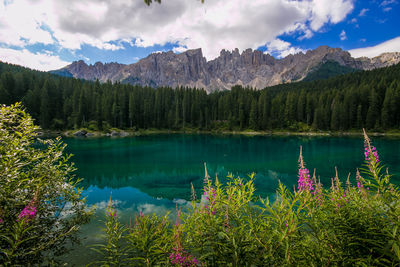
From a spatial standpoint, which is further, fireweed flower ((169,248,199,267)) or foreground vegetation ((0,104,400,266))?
fireweed flower ((169,248,199,267))

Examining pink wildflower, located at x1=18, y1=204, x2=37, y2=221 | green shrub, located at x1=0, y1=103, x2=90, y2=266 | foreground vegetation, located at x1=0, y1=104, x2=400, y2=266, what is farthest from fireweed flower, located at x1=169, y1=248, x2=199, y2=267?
pink wildflower, located at x1=18, y1=204, x2=37, y2=221

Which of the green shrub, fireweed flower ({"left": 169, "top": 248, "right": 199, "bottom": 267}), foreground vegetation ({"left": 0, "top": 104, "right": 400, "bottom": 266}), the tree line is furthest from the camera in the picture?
the tree line

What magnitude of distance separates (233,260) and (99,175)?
24.7 metres

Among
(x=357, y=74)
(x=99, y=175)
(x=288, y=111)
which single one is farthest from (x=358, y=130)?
(x=99, y=175)

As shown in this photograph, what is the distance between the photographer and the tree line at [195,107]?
290 ft

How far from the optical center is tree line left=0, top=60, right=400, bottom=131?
88500 mm

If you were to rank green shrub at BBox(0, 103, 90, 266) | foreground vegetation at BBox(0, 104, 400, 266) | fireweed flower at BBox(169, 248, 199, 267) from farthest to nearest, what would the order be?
1. green shrub at BBox(0, 103, 90, 266)
2. fireweed flower at BBox(169, 248, 199, 267)
3. foreground vegetation at BBox(0, 104, 400, 266)

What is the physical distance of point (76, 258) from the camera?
802 centimetres

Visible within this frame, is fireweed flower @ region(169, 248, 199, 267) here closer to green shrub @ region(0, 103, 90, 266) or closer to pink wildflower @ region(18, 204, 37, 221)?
green shrub @ region(0, 103, 90, 266)

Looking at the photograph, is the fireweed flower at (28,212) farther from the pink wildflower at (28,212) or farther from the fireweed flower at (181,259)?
the fireweed flower at (181,259)

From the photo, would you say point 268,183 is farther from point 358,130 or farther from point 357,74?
point 357,74

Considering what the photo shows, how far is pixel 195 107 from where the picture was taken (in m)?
120

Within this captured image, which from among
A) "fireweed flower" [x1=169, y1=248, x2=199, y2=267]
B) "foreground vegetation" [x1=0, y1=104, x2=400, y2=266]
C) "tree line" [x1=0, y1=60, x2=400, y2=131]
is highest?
"tree line" [x1=0, y1=60, x2=400, y2=131]

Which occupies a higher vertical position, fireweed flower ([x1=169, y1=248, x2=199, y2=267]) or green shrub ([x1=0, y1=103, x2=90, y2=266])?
green shrub ([x1=0, y1=103, x2=90, y2=266])
